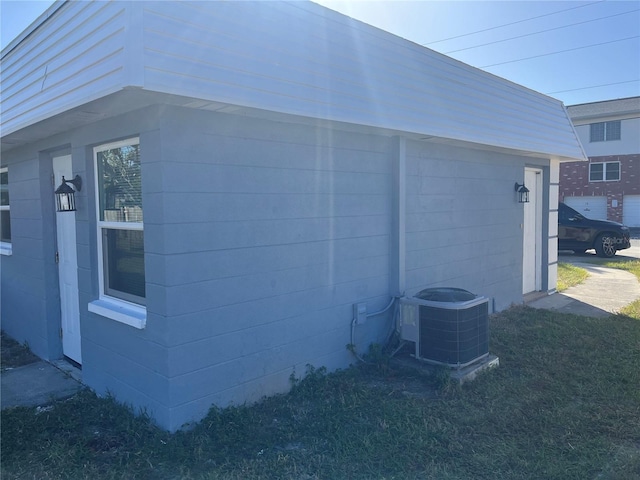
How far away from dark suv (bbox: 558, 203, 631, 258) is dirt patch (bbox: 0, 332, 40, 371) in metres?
14.7

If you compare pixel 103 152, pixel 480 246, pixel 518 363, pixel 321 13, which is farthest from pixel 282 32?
pixel 480 246

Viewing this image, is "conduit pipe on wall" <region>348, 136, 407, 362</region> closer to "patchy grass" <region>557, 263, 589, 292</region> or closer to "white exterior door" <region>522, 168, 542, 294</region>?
"white exterior door" <region>522, 168, 542, 294</region>

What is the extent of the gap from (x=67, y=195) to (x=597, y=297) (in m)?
8.48

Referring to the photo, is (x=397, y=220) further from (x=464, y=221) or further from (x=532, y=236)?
(x=532, y=236)

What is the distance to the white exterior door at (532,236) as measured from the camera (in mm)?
8594

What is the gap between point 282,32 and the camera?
3852 mm

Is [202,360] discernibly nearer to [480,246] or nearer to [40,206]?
[40,206]

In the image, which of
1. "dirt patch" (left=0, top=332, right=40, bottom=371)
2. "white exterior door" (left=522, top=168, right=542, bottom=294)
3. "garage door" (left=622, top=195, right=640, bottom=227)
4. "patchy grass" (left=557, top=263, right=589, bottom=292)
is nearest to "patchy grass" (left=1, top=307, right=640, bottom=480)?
"dirt patch" (left=0, top=332, right=40, bottom=371)

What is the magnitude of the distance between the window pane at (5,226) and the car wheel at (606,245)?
15.1m

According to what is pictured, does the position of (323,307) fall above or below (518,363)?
above

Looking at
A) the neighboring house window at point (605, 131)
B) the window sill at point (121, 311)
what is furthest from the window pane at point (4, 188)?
the neighboring house window at point (605, 131)

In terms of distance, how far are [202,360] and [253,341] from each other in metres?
0.49

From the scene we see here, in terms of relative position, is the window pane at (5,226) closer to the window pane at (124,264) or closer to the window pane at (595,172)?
the window pane at (124,264)

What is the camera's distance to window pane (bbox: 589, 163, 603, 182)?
1038 inches
